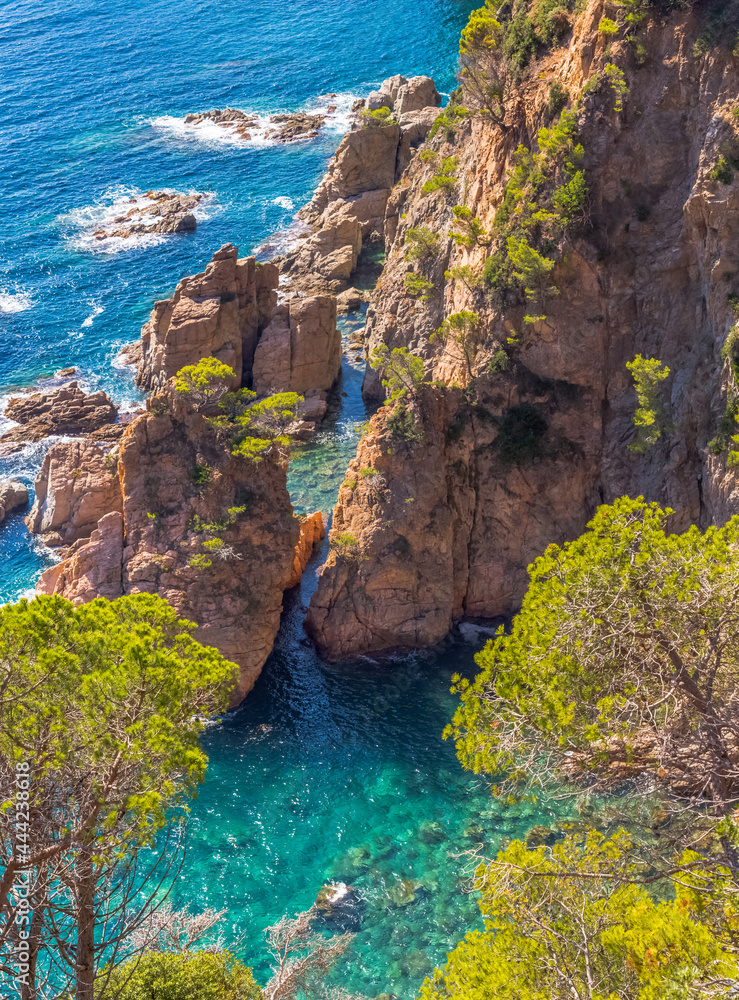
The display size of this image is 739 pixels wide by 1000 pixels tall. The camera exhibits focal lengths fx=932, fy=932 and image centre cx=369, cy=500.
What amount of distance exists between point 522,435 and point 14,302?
46466 millimetres

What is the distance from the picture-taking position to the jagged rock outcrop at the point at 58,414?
5650cm

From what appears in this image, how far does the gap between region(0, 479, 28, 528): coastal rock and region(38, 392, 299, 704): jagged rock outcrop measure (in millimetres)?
11692

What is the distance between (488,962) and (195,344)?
4218cm

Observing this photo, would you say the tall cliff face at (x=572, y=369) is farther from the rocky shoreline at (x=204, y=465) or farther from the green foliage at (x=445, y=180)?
the rocky shoreline at (x=204, y=465)

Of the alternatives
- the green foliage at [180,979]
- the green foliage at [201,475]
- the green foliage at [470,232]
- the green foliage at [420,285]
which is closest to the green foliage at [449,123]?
the green foliage at [420,285]

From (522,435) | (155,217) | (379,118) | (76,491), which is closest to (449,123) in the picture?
(522,435)

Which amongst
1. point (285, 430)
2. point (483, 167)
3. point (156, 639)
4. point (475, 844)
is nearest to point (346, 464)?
point (285, 430)

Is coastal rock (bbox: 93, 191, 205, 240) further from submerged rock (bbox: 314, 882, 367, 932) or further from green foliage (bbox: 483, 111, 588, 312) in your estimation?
submerged rock (bbox: 314, 882, 367, 932)

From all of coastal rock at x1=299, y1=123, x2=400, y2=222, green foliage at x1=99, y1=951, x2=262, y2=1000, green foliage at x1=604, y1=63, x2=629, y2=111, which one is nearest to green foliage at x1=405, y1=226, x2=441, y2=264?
green foliage at x1=604, y1=63, x2=629, y2=111

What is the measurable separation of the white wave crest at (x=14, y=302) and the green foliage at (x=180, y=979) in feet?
185

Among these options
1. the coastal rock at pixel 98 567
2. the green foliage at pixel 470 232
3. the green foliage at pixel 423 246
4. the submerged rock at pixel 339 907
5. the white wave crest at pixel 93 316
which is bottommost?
the submerged rock at pixel 339 907

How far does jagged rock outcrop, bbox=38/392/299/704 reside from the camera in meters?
39.4

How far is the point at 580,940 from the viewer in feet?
63.5

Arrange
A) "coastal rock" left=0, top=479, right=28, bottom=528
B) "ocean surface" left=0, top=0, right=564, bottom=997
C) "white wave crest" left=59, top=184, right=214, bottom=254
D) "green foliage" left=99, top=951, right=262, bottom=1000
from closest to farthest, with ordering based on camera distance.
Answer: "green foliage" left=99, top=951, right=262, bottom=1000, "ocean surface" left=0, top=0, right=564, bottom=997, "coastal rock" left=0, top=479, right=28, bottom=528, "white wave crest" left=59, top=184, right=214, bottom=254
